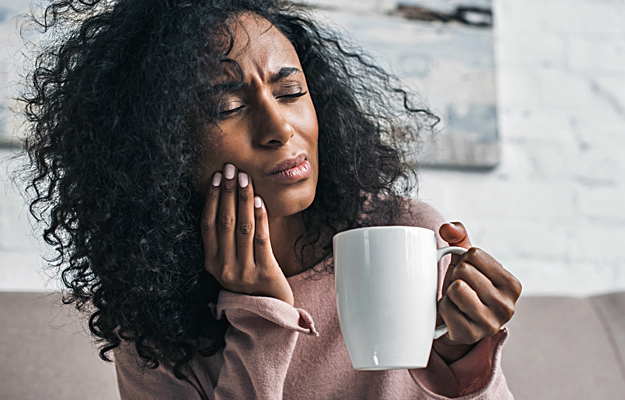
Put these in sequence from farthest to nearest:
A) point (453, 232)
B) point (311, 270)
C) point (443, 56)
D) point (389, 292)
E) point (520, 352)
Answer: point (443, 56) → point (520, 352) → point (311, 270) → point (453, 232) → point (389, 292)

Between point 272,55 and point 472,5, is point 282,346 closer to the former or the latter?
point 272,55

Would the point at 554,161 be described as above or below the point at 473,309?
below

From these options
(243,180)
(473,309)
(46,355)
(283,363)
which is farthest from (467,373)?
(46,355)

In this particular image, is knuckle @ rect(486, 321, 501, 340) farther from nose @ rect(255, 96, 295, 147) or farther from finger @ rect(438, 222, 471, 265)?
nose @ rect(255, 96, 295, 147)

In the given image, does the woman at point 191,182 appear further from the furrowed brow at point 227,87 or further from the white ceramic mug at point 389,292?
the white ceramic mug at point 389,292

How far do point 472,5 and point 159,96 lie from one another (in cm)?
109

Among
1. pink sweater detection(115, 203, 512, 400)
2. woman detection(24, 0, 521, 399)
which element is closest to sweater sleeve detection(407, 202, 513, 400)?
woman detection(24, 0, 521, 399)

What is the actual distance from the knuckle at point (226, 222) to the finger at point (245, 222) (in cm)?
1

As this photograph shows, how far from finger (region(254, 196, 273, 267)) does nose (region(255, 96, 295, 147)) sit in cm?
8

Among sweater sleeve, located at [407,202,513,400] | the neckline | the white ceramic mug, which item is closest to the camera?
the white ceramic mug

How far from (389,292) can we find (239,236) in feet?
0.92

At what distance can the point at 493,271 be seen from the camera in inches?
21.9

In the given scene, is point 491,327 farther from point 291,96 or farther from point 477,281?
point 291,96

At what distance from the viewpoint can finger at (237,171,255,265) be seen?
28.2 inches
